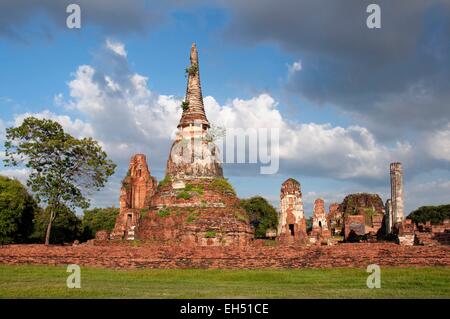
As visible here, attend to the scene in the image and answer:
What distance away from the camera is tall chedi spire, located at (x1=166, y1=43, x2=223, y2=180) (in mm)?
29844

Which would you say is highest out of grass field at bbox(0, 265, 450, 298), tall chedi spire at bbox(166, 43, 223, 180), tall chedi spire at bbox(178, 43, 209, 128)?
tall chedi spire at bbox(178, 43, 209, 128)

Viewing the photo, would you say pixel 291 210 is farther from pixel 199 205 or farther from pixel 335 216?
pixel 335 216

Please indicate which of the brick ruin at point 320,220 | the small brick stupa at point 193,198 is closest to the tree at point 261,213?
the brick ruin at point 320,220

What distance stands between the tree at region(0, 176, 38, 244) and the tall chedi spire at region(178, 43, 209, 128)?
13.1 m

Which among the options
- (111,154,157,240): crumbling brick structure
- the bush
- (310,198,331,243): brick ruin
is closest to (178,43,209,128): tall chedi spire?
the bush

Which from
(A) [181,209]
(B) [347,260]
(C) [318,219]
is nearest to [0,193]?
(A) [181,209]

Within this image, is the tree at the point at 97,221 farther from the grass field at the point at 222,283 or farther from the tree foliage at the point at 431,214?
the tree foliage at the point at 431,214

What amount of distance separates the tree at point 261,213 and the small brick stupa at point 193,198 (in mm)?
26947

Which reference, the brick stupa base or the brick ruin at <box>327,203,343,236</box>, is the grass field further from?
the brick ruin at <box>327,203,343,236</box>

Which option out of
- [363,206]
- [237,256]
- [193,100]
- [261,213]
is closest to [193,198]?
[193,100]

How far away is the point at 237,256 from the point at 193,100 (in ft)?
50.0

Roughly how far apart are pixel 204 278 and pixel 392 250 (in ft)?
22.3

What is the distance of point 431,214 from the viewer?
194 ft

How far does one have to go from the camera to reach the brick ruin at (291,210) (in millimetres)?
28656
